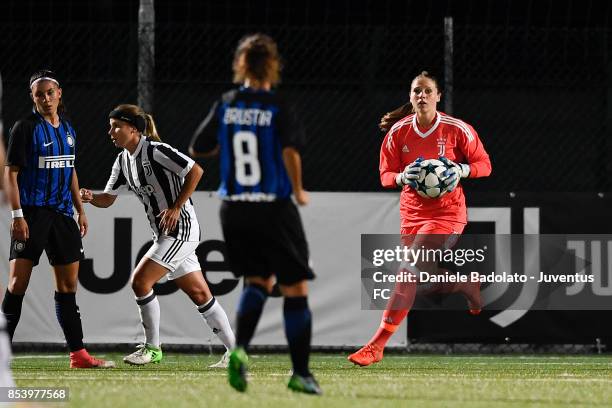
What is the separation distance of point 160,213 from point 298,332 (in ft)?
7.94

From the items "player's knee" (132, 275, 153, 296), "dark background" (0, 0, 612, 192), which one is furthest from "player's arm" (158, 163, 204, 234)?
"dark background" (0, 0, 612, 192)

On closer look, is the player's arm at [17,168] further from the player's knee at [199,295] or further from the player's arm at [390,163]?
the player's arm at [390,163]

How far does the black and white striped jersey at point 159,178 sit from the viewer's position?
8523 millimetres

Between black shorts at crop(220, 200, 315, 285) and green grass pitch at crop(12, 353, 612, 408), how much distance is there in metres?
0.65

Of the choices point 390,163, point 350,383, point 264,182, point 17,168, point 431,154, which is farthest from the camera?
point 390,163

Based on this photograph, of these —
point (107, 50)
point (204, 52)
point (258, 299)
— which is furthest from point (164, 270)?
point (204, 52)

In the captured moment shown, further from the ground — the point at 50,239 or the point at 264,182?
the point at 264,182

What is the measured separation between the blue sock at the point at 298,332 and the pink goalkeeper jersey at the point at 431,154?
2535 mm

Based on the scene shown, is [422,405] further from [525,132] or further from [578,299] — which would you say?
[525,132]

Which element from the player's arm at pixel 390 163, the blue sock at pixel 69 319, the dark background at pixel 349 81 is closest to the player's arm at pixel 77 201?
the blue sock at pixel 69 319

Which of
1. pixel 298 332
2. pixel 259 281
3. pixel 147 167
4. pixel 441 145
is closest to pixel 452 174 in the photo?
pixel 441 145

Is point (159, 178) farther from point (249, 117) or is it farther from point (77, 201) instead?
point (249, 117)

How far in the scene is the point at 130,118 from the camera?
8570 mm

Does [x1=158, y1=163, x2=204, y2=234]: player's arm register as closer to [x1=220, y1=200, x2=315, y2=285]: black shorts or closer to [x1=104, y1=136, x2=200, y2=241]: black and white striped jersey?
[x1=104, y1=136, x2=200, y2=241]: black and white striped jersey
